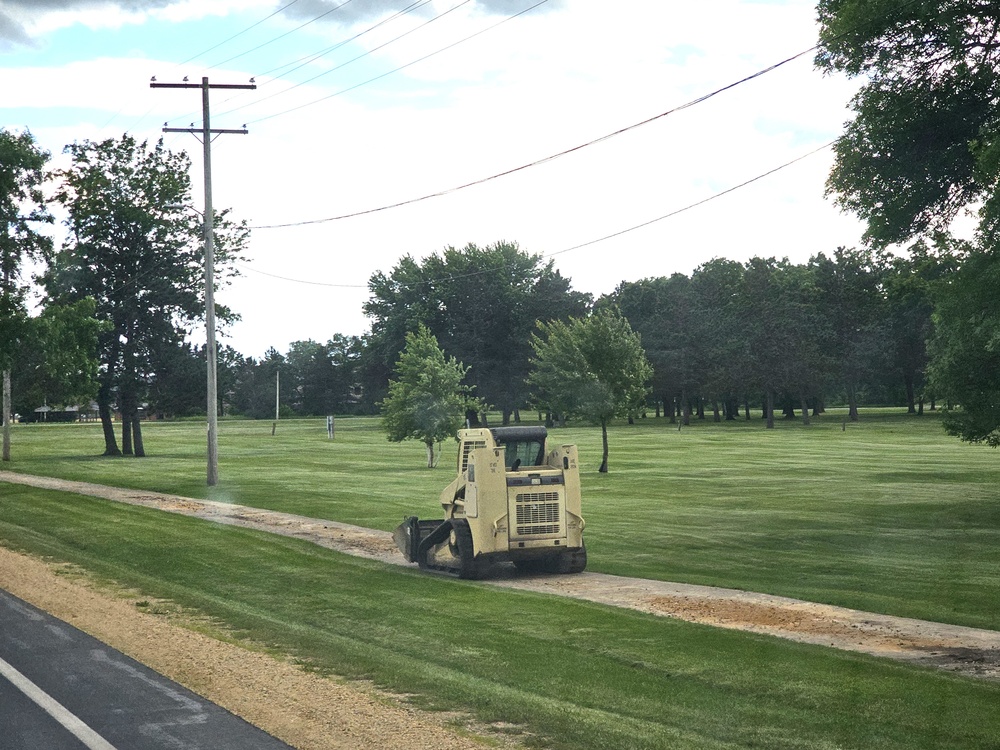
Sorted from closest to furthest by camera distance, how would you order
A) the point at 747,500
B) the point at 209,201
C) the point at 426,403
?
the point at 747,500 < the point at 209,201 < the point at 426,403

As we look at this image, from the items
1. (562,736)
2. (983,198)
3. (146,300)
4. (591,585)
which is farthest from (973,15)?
(146,300)

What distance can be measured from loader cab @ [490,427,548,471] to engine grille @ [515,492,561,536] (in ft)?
2.88

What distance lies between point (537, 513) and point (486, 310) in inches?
3572

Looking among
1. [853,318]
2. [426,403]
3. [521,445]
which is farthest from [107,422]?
[853,318]

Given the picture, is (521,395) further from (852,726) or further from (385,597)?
(852,726)

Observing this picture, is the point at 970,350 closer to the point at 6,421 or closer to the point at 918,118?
the point at 918,118

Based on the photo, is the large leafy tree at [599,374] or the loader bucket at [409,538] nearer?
the loader bucket at [409,538]

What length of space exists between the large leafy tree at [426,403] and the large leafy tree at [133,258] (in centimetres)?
1445

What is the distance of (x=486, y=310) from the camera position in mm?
109500

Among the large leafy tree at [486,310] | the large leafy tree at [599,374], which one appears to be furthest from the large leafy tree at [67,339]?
the large leafy tree at [486,310]

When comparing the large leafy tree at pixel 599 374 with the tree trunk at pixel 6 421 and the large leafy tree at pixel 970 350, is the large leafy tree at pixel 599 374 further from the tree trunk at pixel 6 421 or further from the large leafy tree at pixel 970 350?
the tree trunk at pixel 6 421

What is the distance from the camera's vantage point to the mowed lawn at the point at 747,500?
19141mm

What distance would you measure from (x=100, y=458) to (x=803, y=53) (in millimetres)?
50811

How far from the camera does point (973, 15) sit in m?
23.4
